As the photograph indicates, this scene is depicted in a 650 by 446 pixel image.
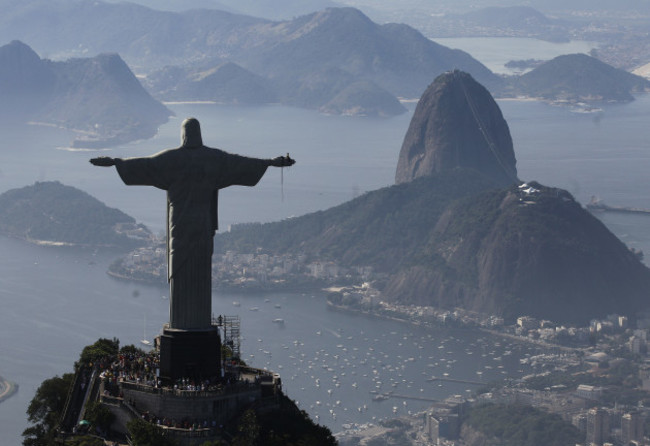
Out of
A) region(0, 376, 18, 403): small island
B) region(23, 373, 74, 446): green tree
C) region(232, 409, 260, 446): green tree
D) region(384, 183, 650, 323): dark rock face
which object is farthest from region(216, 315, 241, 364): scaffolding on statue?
region(384, 183, 650, 323): dark rock face

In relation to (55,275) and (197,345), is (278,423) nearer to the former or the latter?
(197,345)

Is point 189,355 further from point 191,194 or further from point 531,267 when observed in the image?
point 531,267

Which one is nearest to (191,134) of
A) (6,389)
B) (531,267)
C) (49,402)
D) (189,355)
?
(189,355)

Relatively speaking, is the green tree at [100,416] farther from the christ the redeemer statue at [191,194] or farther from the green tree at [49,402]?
the green tree at [49,402]

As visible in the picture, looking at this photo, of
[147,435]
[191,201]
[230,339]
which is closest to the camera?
[147,435]

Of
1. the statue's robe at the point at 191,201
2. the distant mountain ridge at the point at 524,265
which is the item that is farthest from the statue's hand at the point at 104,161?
the distant mountain ridge at the point at 524,265

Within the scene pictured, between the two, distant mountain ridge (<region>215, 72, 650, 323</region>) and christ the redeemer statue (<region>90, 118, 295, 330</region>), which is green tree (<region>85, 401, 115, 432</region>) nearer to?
christ the redeemer statue (<region>90, 118, 295, 330</region>)

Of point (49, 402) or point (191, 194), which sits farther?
point (49, 402)
